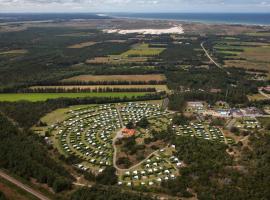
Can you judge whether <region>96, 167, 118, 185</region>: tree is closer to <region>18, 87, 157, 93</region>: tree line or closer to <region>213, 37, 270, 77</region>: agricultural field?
<region>18, 87, 157, 93</region>: tree line

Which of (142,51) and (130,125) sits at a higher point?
(142,51)

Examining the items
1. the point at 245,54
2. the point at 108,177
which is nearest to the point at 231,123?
the point at 108,177

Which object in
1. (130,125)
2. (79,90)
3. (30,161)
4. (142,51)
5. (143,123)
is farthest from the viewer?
(142,51)

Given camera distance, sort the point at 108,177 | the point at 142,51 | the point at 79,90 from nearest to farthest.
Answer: the point at 108,177
the point at 79,90
the point at 142,51

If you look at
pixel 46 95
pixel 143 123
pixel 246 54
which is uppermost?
pixel 246 54

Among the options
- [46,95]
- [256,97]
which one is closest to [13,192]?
[46,95]

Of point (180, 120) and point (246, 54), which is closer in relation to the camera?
point (180, 120)

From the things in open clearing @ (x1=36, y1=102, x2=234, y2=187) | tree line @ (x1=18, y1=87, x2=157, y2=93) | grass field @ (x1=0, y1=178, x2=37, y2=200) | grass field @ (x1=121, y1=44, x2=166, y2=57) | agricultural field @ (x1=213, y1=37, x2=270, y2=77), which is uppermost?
agricultural field @ (x1=213, y1=37, x2=270, y2=77)

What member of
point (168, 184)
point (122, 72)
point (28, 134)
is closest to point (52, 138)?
point (28, 134)

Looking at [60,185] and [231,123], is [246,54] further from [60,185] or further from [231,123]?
[60,185]

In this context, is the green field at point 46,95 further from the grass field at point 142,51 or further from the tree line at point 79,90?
the grass field at point 142,51

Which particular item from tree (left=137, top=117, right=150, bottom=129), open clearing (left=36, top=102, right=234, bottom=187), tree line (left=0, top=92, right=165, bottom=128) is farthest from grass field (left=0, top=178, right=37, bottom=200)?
tree (left=137, top=117, right=150, bottom=129)

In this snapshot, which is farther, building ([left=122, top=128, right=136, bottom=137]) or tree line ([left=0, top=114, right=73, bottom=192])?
building ([left=122, top=128, right=136, bottom=137])
